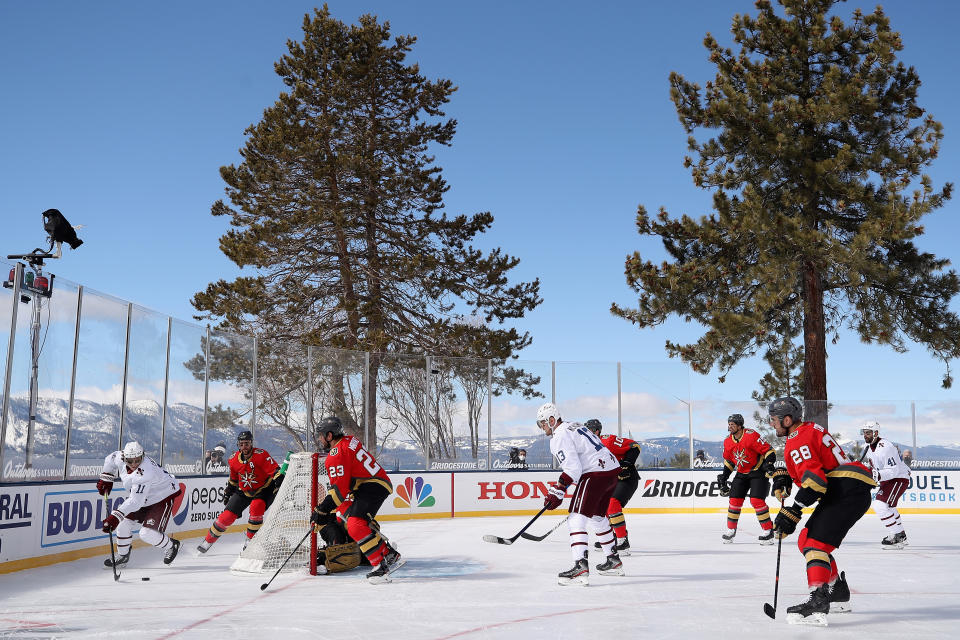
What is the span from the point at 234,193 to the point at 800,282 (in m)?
16.2

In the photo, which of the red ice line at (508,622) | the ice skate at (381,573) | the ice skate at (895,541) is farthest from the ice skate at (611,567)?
the ice skate at (895,541)

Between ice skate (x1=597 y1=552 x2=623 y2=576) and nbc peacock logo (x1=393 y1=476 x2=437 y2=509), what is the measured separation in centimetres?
783

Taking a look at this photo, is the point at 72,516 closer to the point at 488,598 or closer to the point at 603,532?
the point at 488,598

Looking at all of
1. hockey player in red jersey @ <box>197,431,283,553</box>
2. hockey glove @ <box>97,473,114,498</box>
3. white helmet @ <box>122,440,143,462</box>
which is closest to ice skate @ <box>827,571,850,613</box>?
hockey player in red jersey @ <box>197,431,283,553</box>

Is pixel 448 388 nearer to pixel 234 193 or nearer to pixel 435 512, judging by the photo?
pixel 435 512

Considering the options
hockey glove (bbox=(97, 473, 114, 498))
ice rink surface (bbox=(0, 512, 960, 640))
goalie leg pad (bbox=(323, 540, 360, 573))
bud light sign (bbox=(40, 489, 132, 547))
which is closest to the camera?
ice rink surface (bbox=(0, 512, 960, 640))

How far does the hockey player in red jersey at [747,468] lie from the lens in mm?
10758

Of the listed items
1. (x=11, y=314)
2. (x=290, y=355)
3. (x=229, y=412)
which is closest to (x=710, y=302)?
(x=290, y=355)

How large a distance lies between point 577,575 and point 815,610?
7.29 ft

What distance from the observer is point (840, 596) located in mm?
5738

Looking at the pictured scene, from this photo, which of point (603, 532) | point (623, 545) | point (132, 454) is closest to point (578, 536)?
point (603, 532)

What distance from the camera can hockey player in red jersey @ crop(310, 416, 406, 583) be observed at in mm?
7105

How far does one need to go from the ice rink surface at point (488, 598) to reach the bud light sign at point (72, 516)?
0.31 metres

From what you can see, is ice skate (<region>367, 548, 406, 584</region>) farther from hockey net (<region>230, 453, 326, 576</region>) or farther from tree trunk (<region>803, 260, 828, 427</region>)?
tree trunk (<region>803, 260, 828, 427</region>)
